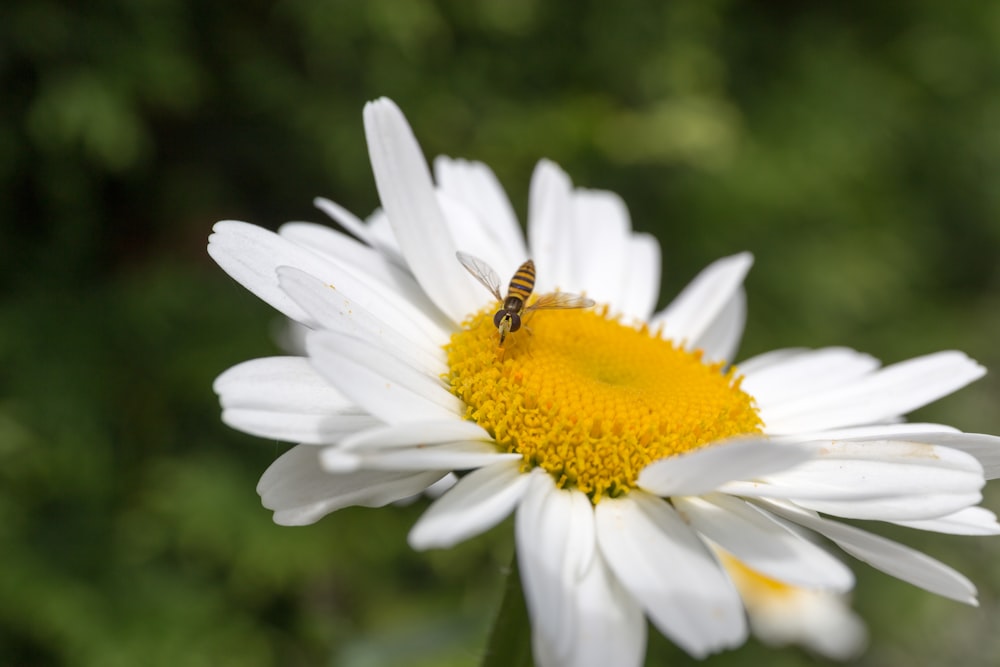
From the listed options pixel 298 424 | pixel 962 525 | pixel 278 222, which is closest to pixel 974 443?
pixel 962 525

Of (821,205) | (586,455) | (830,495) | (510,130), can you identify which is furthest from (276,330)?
(821,205)

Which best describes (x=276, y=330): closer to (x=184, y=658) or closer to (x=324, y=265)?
(x=184, y=658)

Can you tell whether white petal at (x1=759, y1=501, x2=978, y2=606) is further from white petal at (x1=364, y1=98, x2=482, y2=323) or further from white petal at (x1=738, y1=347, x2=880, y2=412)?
white petal at (x1=364, y1=98, x2=482, y2=323)

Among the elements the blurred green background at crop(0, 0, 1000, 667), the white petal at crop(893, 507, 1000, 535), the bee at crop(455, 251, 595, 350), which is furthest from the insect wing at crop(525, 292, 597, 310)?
the blurred green background at crop(0, 0, 1000, 667)

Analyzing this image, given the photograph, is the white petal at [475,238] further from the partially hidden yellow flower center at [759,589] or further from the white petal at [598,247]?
the partially hidden yellow flower center at [759,589]

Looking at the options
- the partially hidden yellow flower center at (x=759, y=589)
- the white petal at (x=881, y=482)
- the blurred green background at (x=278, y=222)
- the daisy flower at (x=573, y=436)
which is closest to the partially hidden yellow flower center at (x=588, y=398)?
the daisy flower at (x=573, y=436)
